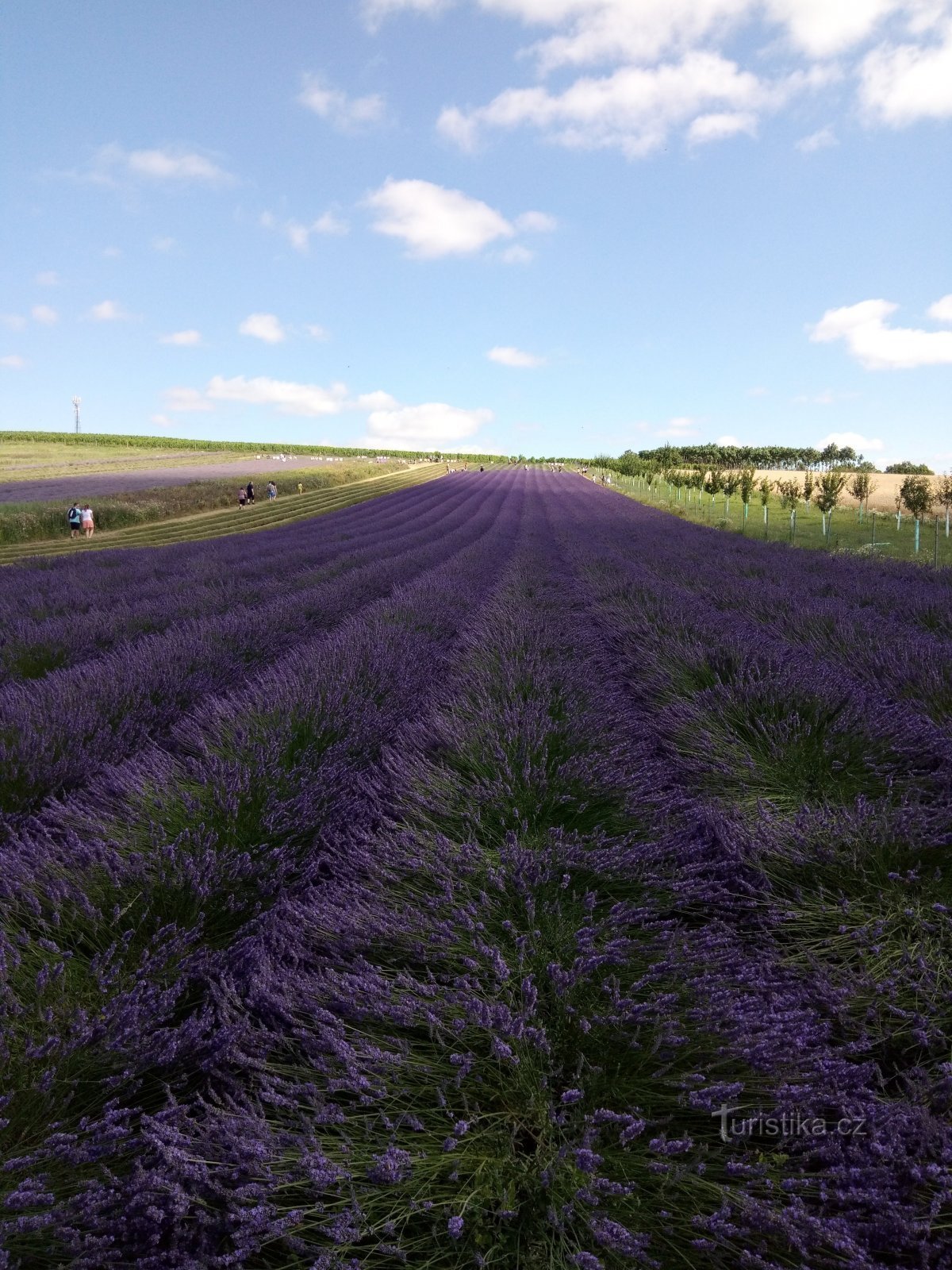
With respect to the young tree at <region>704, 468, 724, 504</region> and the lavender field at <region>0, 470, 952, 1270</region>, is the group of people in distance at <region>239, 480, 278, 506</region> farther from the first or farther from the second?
the lavender field at <region>0, 470, 952, 1270</region>

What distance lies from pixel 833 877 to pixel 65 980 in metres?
1.89

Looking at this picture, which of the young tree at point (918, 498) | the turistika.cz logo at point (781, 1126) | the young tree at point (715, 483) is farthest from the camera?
the young tree at point (715, 483)

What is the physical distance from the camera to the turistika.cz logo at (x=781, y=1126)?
103cm

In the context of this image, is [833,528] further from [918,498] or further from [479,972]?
[479,972]

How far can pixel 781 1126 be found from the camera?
1.06m

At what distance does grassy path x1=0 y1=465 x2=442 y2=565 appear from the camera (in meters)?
15.2

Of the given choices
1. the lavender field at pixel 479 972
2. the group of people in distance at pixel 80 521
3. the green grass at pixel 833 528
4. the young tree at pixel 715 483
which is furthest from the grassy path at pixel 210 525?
the young tree at pixel 715 483

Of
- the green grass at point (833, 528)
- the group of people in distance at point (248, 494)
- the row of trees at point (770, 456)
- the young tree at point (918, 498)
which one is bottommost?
the green grass at point (833, 528)

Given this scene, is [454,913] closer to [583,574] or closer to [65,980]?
[65,980]

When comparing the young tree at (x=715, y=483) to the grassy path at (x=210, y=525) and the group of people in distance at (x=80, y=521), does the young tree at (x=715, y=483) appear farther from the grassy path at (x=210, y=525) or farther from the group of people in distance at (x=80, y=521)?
the group of people in distance at (x=80, y=521)

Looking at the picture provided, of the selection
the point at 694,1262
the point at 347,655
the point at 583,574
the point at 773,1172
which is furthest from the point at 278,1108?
the point at 583,574

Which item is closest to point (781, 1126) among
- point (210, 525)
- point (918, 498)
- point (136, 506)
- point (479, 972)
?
point (479, 972)

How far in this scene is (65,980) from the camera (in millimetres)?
1249

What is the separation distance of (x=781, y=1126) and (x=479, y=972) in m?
0.58
